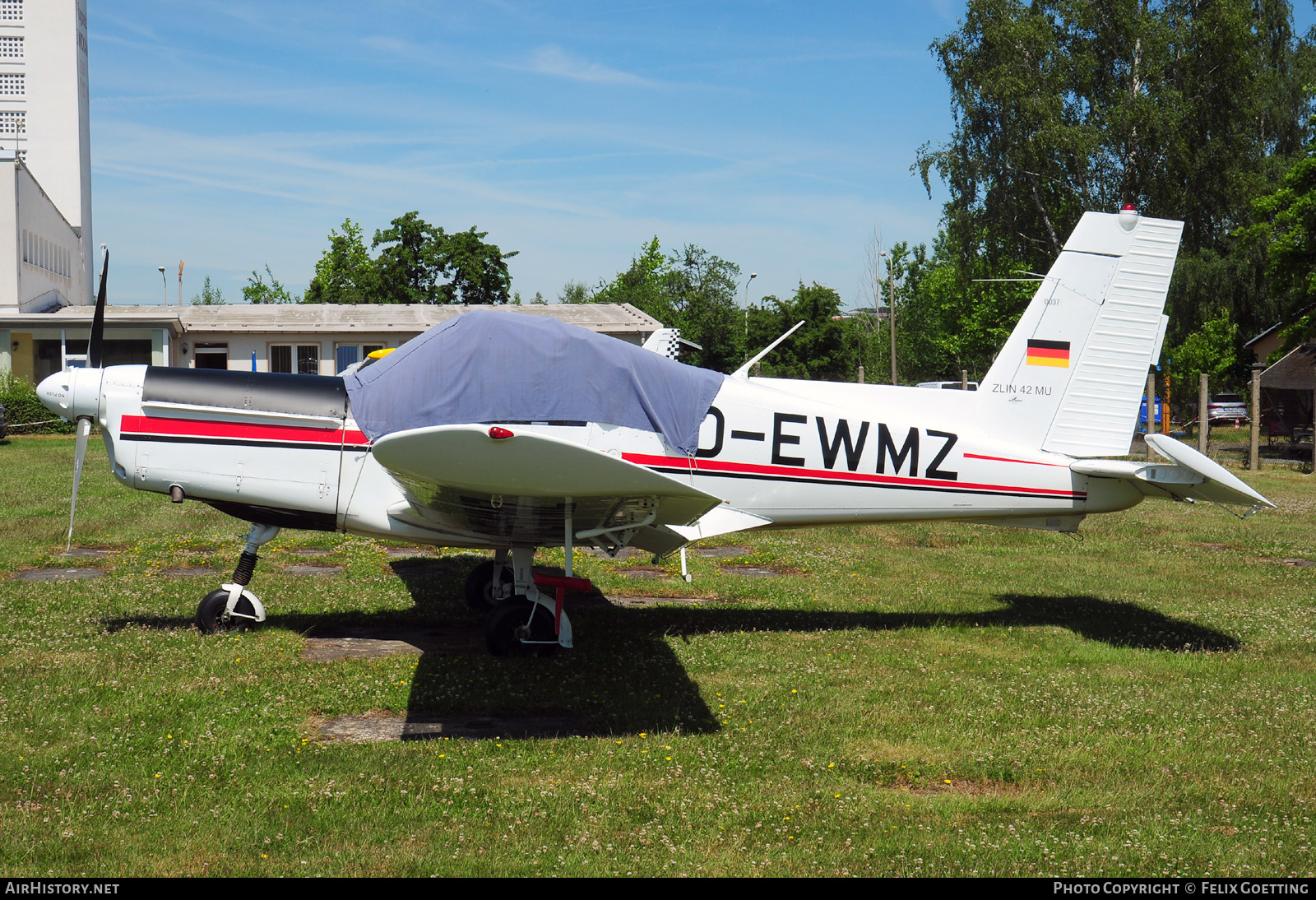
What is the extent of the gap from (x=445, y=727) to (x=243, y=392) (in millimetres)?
3109

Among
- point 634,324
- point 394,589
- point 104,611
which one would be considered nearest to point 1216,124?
point 634,324

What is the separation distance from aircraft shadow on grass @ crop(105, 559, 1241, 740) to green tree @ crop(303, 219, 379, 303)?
4676 centimetres

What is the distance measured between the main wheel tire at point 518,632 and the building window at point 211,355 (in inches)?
1206

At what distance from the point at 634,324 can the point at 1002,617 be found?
89.0 ft

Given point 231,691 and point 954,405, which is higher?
point 954,405

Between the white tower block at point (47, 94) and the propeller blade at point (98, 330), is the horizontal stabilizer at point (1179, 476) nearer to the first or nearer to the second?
the propeller blade at point (98, 330)

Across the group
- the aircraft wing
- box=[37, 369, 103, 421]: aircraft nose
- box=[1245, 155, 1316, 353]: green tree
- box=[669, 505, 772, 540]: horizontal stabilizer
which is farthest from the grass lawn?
box=[1245, 155, 1316, 353]: green tree

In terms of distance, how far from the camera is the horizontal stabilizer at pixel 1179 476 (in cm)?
689

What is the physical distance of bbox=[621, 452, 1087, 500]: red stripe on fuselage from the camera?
7.36m

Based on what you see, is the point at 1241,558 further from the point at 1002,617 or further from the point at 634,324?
the point at 634,324

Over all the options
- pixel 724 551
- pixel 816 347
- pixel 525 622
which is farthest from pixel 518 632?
pixel 816 347

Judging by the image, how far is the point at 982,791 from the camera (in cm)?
498

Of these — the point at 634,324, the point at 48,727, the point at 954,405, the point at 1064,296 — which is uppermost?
the point at 634,324

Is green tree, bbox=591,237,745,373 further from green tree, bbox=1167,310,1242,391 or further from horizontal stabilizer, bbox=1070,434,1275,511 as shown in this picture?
horizontal stabilizer, bbox=1070,434,1275,511
